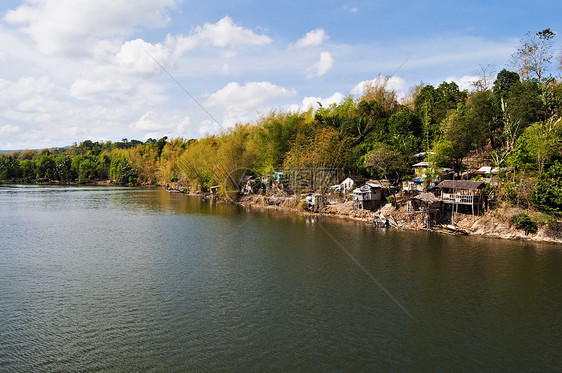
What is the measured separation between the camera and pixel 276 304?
15.8 m

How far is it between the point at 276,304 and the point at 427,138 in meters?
34.3

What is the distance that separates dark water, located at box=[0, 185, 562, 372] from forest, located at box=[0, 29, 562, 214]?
767cm

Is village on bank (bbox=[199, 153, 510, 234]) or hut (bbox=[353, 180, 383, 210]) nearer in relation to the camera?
village on bank (bbox=[199, 153, 510, 234])

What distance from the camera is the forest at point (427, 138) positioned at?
2886cm

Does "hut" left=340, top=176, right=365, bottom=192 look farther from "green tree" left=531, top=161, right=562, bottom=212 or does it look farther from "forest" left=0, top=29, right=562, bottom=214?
"green tree" left=531, top=161, right=562, bottom=212

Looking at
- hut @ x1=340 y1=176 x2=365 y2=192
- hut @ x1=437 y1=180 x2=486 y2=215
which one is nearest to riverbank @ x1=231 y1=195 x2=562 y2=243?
hut @ x1=437 y1=180 x2=486 y2=215

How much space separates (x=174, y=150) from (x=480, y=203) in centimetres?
8090

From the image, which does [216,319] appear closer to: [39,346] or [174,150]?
[39,346]

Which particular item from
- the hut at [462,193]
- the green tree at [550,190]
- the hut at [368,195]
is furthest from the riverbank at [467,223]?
the green tree at [550,190]

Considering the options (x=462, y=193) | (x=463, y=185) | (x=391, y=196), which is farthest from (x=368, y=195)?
(x=463, y=185)

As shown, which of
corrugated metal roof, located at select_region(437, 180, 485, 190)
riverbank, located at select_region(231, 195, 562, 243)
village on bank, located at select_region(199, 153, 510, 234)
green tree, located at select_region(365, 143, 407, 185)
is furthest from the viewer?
green tree, located at select_region(365, 143, 407, 185)

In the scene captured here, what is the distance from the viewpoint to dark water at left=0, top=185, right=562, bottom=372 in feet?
38.6

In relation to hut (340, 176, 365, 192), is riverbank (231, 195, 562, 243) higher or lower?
lower

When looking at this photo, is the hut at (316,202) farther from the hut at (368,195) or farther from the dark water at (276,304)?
the dark water at (276,304)
